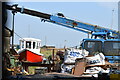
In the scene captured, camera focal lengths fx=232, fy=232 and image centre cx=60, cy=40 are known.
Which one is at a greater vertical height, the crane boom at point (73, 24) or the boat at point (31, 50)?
the crane boom at point (73, 24)

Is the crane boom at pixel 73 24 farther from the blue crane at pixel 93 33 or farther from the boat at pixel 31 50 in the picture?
the boat at pixel 31 50

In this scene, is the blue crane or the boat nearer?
the blue crane

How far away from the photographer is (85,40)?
7.54 meters

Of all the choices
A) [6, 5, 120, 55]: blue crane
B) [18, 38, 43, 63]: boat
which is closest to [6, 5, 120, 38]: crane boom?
[6, 5, 120, 55]: blue crane

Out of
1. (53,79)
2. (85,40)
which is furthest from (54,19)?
(53,79)

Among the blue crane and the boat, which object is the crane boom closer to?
the blue crane

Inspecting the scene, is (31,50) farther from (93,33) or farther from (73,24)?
(93,33)

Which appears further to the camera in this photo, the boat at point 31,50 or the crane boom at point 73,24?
the boat at point 31,50

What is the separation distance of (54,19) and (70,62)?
2.16 m

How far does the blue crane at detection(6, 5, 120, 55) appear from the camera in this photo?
7.38 meters

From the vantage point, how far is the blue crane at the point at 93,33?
7.38 metres

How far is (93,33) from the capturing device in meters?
8.06

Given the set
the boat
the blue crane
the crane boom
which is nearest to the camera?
the blue crane

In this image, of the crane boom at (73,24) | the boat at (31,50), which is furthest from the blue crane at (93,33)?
the boat at (31,50)
